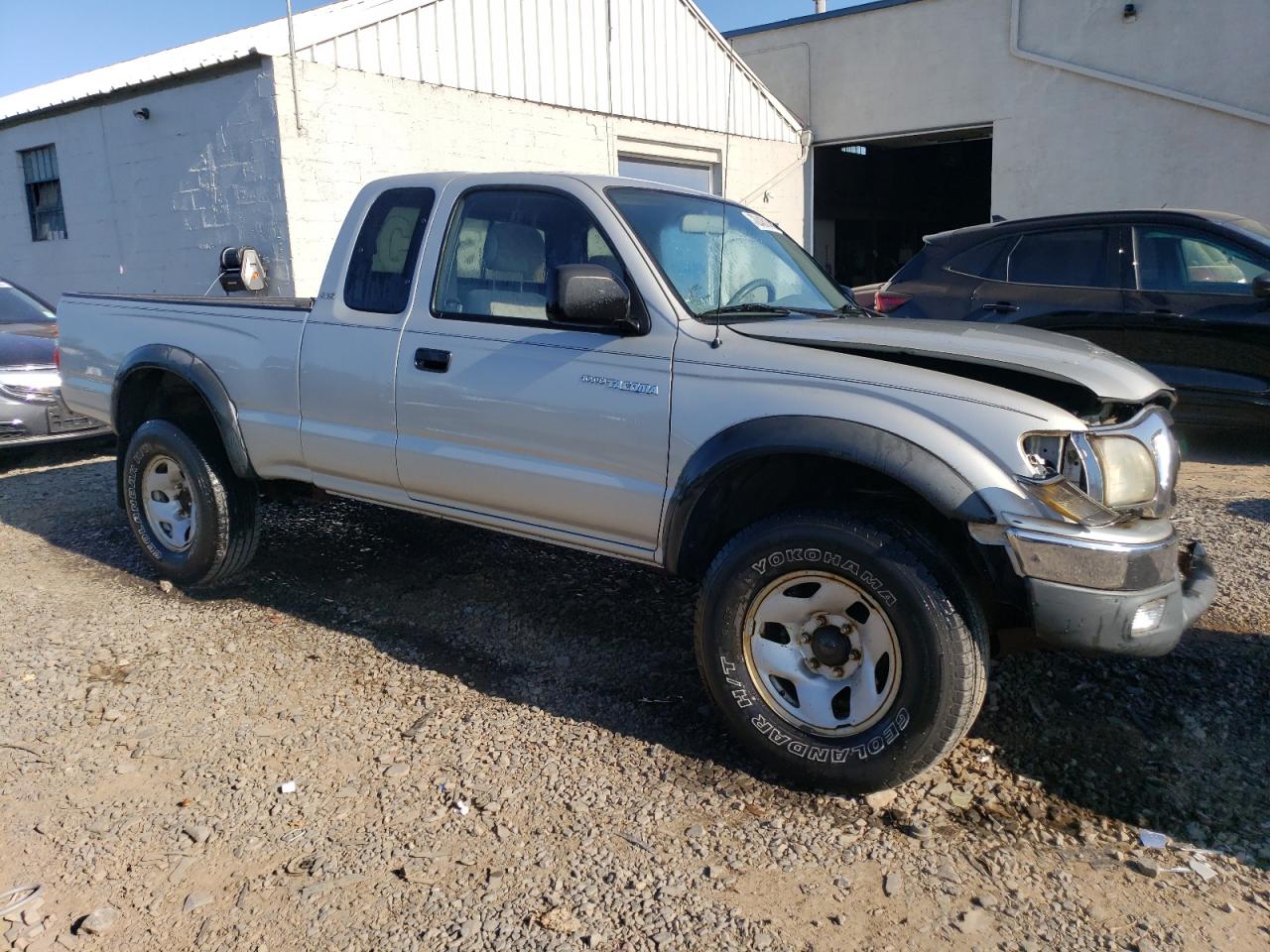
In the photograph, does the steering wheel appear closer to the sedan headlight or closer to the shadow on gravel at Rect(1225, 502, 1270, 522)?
the shadow on gravel at Rect(1225, 502, 1270, 522)

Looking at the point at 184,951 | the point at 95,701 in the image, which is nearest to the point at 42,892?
the point at 184,951

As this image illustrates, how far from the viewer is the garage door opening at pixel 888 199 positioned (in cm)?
2164

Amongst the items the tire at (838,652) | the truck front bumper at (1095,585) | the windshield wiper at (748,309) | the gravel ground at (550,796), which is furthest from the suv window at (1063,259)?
the tire at (838,652)

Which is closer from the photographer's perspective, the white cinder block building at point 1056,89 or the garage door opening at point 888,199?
the white cinder block building at point 1056,89

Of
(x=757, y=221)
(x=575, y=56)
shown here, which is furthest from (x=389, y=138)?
(x=757, y=221)

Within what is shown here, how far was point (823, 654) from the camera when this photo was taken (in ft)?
10.2

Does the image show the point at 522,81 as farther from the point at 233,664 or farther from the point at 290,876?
the point at 290,876

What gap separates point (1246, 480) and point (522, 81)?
942 centimetres

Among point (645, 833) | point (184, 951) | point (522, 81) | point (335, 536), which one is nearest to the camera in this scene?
point (184, 951)

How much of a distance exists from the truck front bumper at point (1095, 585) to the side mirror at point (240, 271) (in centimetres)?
955

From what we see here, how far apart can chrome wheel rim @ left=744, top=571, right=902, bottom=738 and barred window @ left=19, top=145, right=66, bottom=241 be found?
13.5 metres

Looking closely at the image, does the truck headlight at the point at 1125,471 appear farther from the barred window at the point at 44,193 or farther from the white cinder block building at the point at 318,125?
the barred window at the point at 44,193

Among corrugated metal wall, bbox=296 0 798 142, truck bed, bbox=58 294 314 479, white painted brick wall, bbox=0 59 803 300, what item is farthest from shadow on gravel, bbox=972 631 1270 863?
white painted brick wall, bbox=0 59 803 300

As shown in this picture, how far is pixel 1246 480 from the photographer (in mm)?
Answer: 6637
